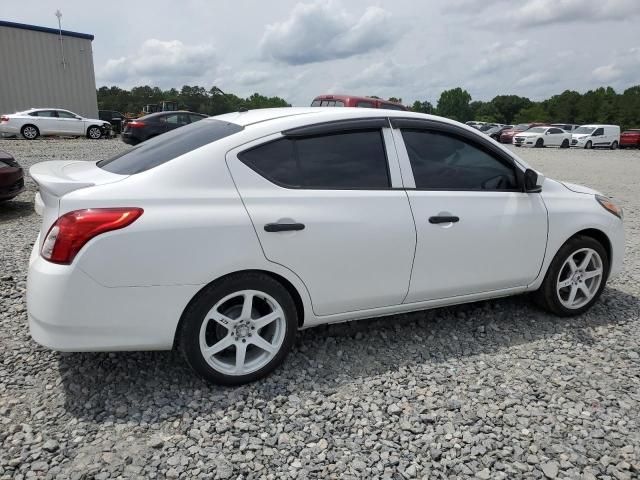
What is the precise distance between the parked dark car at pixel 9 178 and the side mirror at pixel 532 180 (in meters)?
6.75

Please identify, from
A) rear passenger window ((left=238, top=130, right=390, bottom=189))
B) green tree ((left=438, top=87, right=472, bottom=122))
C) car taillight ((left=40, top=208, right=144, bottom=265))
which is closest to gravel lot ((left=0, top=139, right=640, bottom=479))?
car taillight ((left=40, top=208, right=144, bottom=265))

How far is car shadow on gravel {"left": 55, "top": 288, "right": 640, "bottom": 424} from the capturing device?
2.76 metres

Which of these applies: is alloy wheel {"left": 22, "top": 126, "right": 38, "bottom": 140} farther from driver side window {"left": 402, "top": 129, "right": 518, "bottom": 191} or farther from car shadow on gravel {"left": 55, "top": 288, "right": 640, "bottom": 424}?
driver side window {"left": 402, "top": 129, "right": 518, "bottom": 191}

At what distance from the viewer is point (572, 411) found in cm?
276

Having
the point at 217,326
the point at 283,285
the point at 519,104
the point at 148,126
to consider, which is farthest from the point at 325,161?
the point at 519,104

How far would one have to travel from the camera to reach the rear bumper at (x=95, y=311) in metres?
2.47

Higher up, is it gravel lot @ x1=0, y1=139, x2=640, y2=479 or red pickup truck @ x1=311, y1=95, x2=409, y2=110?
red pickup truck @ x1=311, y1=95, x2=409, y2=110

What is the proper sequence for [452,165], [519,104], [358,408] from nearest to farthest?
[358,408] → [452,165] → [519,104]

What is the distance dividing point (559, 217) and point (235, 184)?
96.7 inches

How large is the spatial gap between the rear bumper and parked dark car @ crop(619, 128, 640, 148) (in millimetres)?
36875

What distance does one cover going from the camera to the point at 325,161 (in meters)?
3.05

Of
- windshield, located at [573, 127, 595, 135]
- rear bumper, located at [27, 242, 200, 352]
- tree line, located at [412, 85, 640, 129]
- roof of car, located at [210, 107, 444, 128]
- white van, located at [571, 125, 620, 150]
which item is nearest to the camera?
rear bumper, located at [27, 242, 200, 352]

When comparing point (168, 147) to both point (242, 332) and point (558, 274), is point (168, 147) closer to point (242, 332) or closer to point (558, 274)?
point (242, 332)

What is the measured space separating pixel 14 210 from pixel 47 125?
1577 cm
